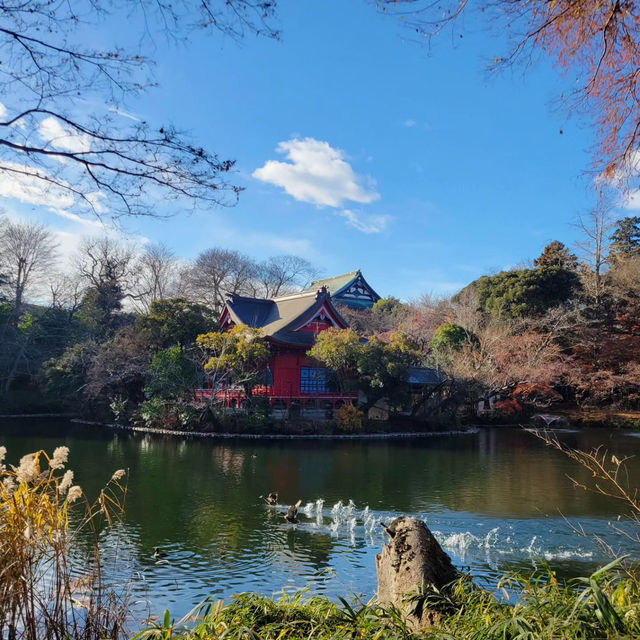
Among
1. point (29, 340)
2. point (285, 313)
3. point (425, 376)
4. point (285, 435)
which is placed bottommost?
point (285, 435)

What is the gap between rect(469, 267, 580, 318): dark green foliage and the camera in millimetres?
21000

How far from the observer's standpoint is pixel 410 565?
292 cm

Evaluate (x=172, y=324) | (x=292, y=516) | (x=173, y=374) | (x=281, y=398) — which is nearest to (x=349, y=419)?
(x=281, y=398)

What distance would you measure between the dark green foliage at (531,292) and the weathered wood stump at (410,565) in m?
19.1

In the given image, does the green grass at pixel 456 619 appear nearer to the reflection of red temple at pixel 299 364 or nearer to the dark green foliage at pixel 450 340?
the reflection of red temple at pixel 299 364

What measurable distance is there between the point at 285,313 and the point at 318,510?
13075mm

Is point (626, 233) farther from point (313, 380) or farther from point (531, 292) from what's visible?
point (313, 380)

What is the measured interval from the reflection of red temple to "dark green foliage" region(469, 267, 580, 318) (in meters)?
6.69

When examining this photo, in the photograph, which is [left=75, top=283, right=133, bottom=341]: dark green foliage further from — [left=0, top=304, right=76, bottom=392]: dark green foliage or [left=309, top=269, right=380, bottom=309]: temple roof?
[left=309, top=269, right=380, bottom=309]: temple roof

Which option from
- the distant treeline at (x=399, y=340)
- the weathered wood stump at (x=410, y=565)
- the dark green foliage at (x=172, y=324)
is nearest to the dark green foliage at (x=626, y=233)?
the distant treeline at (x=399, y=340)

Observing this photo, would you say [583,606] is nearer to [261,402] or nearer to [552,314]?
[261,402]

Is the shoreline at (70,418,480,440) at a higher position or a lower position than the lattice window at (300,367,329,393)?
lower

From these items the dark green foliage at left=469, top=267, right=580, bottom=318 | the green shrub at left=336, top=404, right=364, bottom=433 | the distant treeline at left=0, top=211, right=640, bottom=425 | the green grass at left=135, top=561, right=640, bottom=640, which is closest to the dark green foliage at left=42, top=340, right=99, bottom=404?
the distant treeline at left=0, top=211, right=640, bottom=425

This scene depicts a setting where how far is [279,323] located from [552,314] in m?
10.1
